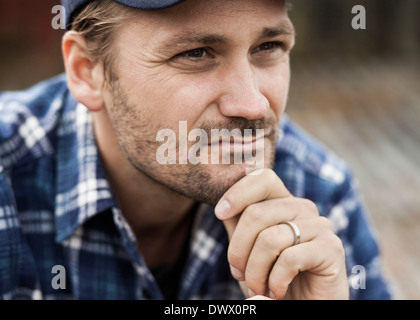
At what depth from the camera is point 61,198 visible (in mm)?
2346

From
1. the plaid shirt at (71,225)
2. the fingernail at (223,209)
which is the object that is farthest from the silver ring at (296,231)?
the plaid shirt at (71,225)

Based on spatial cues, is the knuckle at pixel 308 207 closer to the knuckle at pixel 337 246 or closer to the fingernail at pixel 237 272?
the knuckle at pixel 337 246

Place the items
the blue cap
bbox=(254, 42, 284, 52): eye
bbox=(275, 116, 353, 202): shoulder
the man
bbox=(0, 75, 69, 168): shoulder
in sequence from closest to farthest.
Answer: the blue cap → the man → bbox=(254, 42, 284, 52): eye → bbox=(0, 75, 69, 168): shoulder → bbox=(275, 116, 353, 202): shoulder

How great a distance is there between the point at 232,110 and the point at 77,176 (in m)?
0.80

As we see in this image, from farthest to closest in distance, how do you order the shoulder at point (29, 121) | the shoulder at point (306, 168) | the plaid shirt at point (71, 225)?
the shoulder at point (306, 168) < the shoulder at point (29, 121) < the plaid shirt at point (71, 225)

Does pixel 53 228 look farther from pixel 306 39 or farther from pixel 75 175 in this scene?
pixel 306 39

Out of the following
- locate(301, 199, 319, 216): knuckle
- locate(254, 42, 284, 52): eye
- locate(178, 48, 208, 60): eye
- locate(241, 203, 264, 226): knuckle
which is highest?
locate(178, 48, 208, 60): eye

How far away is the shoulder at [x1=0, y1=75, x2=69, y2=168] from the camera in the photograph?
2359 mm

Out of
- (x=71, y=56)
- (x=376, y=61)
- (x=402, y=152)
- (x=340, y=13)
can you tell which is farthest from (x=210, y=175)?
(x=340, y=13)

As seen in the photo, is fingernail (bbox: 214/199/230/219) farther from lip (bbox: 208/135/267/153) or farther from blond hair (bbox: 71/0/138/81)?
blond hair (bbox: 71/0/138/81)

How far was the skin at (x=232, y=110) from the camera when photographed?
192 cm

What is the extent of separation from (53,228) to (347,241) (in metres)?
1.36

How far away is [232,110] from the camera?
76.3 inches

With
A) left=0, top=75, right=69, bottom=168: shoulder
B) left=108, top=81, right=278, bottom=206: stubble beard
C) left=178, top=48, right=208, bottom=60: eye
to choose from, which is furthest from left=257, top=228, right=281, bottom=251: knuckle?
left=0, top=75, right=69, bottom=168: shoulder
